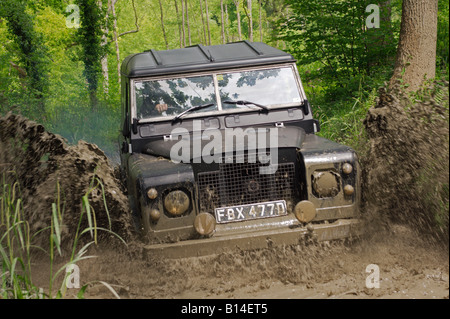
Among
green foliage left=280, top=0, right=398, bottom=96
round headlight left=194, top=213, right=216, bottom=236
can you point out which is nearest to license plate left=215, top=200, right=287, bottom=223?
round headlight left=194, top=213, right=216, bottom=236

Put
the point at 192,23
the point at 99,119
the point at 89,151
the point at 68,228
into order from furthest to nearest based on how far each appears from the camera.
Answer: the point at 192,23 < the point at 99,119 < the point at 89,151 < the point at 68,228

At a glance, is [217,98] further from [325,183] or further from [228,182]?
[325,183]

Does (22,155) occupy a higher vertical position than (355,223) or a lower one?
higher

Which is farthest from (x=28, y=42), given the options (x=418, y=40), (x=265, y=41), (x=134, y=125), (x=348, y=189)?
(x=348, y=189)

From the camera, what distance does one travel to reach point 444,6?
1034 cm

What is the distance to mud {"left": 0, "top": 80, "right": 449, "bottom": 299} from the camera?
14.6ft

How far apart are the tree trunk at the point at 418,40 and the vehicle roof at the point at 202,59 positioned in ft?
11.5

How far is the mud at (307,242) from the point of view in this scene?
4465mm

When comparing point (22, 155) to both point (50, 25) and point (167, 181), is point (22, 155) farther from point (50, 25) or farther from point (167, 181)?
point (50, 25)

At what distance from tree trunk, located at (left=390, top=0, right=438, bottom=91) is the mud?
3588 mm

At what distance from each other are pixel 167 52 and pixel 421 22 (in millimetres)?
4541

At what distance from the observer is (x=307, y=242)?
15.6ft

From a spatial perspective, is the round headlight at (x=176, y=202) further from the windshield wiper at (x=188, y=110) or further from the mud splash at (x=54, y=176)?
the windshield wiper at (x=188, y=110)
